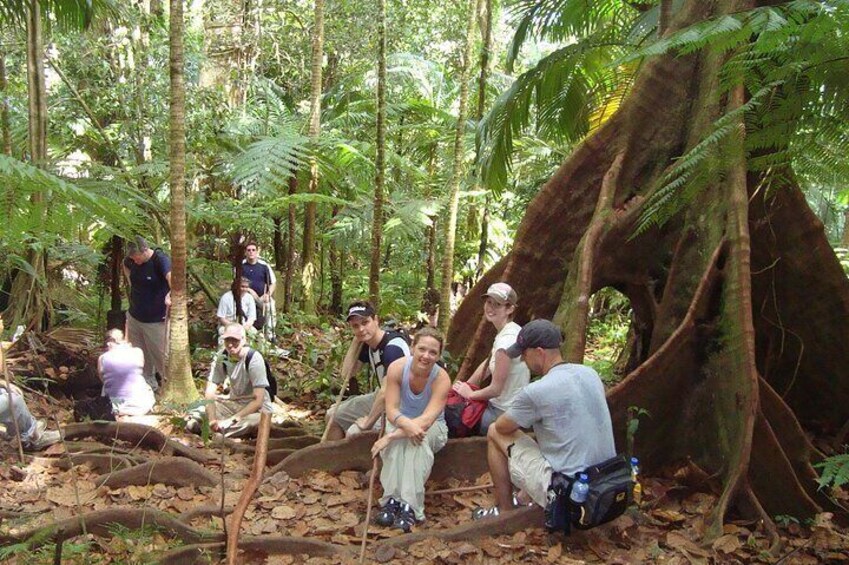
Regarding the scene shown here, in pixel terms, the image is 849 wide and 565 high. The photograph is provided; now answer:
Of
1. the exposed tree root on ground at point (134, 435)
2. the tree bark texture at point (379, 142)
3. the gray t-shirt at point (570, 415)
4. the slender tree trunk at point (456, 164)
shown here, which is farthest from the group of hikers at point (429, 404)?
the slender tree trunk at point (456, 164)

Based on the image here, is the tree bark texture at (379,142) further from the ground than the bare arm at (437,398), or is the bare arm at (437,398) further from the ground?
the tree bark texture at (379,142)

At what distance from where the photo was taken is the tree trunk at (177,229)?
6488 mm

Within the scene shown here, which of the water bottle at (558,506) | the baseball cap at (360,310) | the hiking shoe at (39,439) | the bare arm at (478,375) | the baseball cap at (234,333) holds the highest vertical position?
the baseball cap at (360,310)

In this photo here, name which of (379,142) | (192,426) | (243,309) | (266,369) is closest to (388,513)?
(266,369)

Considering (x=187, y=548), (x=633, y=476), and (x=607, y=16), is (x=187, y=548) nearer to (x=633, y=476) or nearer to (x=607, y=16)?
(x=633, y=476)

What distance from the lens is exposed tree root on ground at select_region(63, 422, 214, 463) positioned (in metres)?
5.93

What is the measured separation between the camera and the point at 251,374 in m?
6.17

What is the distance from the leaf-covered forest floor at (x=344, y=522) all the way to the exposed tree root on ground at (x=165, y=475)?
0.14 feet

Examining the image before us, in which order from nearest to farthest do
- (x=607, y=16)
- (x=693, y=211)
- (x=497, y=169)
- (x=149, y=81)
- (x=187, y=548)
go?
(x=187, y=548), (x=693, y=211), (x=497, y=169), (x=607, y=16), (x=149, y=81)

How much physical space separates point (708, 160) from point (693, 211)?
55.7 inches

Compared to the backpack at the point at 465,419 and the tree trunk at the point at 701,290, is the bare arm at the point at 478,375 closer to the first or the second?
the backpack at the point at 465,419

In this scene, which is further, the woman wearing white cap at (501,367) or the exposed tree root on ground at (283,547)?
the woman wearing white cap at (501,367)

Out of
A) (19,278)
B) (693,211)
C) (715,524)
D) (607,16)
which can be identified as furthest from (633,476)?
(19,278)

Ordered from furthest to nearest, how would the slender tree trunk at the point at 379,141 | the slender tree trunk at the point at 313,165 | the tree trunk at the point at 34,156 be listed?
the slender tree trunk at the point at 313,165, the slender tree trunk at the point at 379,141, the tree trunk at the point at 34,156
